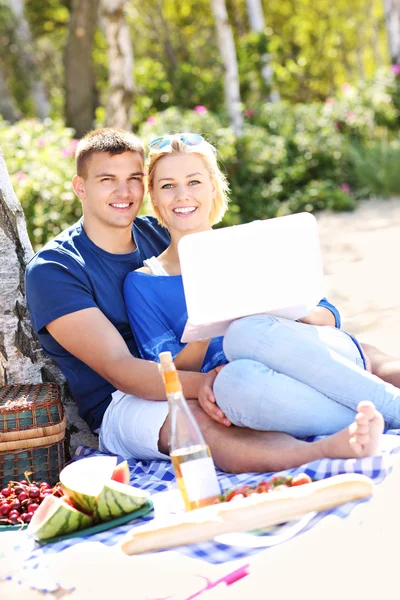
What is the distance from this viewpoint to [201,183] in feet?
12.4

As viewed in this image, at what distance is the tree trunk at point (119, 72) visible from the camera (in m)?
10.5

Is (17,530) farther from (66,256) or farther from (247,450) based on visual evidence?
(66,256)

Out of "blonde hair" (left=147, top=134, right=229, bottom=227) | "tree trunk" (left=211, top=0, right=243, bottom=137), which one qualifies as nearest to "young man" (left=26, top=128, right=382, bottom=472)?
"blonde hair" (left=147, top=134, right=229, bottom=227)

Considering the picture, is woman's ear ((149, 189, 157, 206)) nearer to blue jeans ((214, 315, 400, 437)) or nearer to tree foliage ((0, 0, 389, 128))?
blue jeans ((214, 315, 400, 437))

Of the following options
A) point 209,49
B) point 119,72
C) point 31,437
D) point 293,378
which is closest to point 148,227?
point 31,437

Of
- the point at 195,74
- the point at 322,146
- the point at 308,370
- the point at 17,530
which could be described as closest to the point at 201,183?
the point at 308,370

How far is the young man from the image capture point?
3.25m

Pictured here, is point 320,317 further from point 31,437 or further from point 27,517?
point 27,517

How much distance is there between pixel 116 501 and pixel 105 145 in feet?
5.82

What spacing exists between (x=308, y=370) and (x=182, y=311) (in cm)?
76

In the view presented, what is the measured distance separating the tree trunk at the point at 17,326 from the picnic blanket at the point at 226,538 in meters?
0.97

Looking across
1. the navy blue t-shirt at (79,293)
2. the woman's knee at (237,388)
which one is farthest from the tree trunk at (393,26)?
the woman's knee at (237,388)

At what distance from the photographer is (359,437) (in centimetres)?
277

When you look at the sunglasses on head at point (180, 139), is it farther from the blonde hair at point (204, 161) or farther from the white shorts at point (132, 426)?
the white shorts at point (132, 426)
